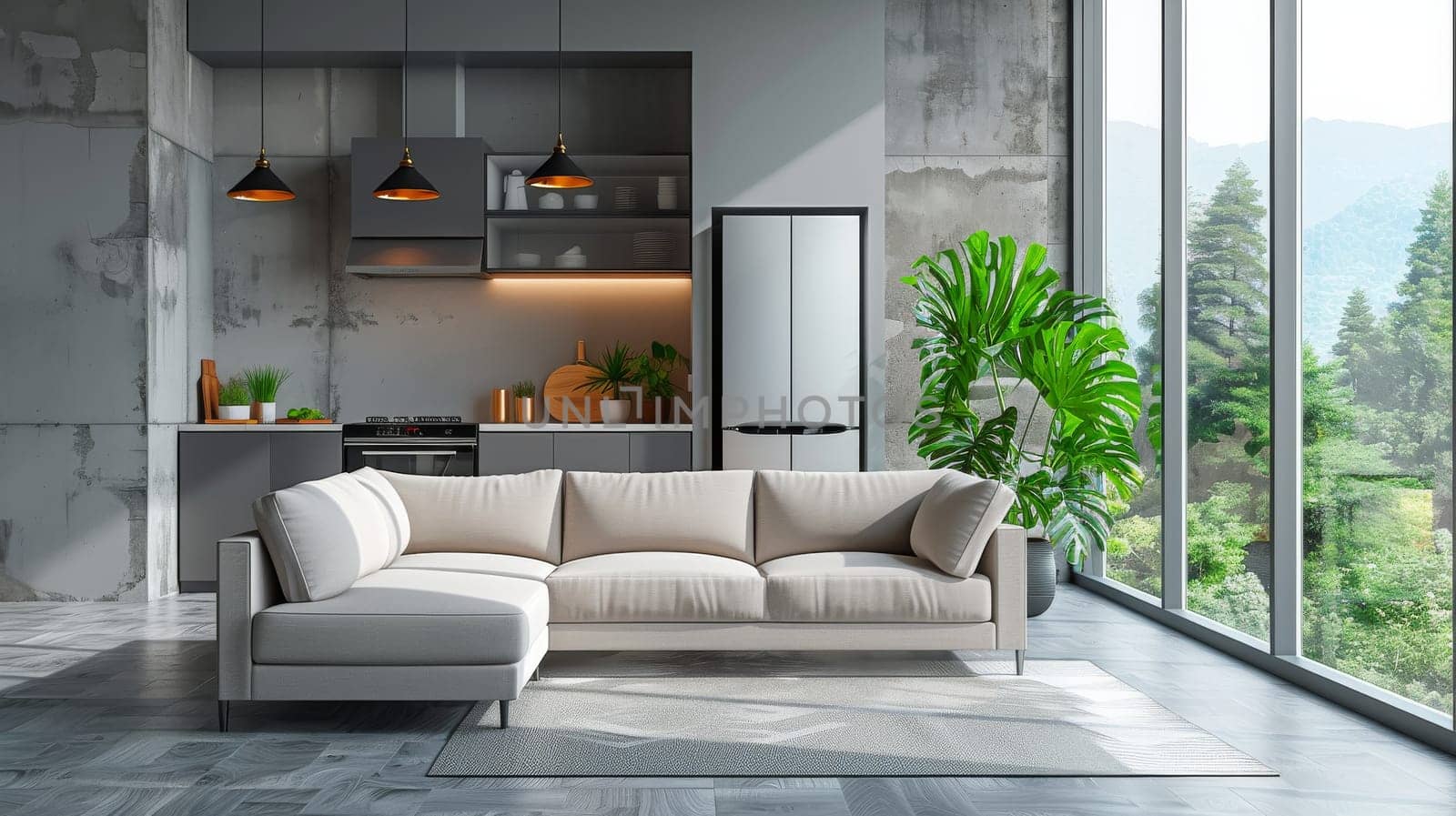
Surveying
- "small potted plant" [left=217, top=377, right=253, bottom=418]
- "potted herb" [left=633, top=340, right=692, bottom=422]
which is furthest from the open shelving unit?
"small potted plant" [left=217, top=377, right=253, bottom=418]

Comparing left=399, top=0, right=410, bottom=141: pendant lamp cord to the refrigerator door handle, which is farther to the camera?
left=399, top=0, right=410, bottom=141: pendant lamp cord

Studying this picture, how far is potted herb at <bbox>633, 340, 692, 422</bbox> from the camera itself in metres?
6.96

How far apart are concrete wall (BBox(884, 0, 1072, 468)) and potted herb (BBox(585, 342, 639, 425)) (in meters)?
1.61

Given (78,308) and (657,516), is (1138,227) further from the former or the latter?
(78,308)

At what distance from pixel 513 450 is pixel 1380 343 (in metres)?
4.42

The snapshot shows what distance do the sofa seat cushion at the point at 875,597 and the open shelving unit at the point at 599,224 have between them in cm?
300

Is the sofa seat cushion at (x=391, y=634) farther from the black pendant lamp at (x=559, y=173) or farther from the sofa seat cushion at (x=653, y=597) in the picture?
the black pendant lamp at (x=559, y=173)

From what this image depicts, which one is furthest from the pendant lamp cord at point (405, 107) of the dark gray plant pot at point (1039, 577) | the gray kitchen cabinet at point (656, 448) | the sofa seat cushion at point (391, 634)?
the dark gray plant pot at point (1039, 577)

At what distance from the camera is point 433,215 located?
268 inches

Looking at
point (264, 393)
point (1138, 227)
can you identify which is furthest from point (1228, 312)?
point (264, 393)

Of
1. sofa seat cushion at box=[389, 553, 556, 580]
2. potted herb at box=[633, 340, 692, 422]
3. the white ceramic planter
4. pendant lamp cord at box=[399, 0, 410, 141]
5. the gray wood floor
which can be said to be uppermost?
pendant lamp cord at box=[399, 0, 410, 141]

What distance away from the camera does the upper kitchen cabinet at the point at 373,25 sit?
266 inches

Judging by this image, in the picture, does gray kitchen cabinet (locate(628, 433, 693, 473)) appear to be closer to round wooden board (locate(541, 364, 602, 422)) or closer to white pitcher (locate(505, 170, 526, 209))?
round wooden board (locate(541, 364, 602, 422))

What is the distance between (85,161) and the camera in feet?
20.5
